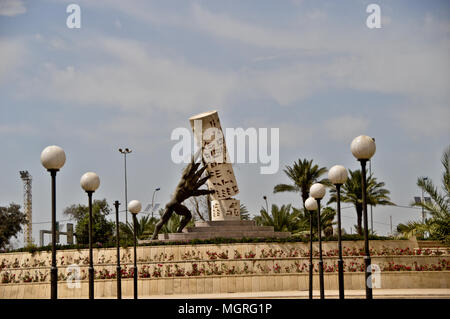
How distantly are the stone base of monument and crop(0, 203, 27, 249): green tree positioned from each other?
131 ft

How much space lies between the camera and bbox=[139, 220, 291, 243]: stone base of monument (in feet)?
95.1

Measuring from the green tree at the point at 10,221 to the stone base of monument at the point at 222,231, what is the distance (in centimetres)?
3995

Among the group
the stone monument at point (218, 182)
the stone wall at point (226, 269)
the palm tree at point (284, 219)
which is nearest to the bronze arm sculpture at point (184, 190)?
the stone monument at point (218, 182)

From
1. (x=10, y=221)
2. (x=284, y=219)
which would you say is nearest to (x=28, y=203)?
(x=10, y=221)

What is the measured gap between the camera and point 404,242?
29156mm

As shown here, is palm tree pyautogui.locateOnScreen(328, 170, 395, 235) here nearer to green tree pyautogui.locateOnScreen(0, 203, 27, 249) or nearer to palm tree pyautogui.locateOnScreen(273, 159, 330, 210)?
palm tree pyautogui.locateOnScreen(273, 159, 330, 210)

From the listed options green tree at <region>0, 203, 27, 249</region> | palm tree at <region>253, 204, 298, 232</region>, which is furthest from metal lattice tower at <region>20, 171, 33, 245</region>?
palm tree at <region>253, 204, 298, 232</region>

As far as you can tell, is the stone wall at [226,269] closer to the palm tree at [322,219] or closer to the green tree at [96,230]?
the palm tree at [322,219]

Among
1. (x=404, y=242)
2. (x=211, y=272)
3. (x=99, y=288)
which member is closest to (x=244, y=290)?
(x=211, y=272)

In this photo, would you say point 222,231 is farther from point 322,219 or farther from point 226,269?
point 322,219

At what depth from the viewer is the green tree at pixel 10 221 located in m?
64.9

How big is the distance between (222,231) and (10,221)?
4173 cm

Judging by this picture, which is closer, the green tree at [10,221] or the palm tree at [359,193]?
the palm tree at [359,193]
